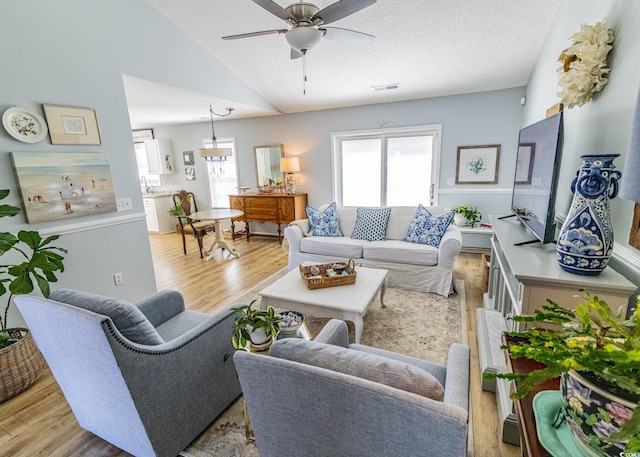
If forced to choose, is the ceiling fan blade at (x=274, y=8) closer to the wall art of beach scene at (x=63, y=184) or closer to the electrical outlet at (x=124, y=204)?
the wall art of beach scene at (x=63, y=184)

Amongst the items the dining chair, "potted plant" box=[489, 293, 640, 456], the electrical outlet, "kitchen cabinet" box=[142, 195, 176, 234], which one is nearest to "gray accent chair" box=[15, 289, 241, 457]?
"potted plant" box=[489, 293, 640, 456]

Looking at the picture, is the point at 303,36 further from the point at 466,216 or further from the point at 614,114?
the point at 466,216

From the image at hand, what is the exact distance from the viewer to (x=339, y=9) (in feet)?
6.46

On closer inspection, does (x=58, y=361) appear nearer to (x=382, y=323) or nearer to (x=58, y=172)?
(x=58, y=172)

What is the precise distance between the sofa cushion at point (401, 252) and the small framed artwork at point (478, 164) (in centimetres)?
187

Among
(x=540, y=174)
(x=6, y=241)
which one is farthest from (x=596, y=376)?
(x=6, y=241)

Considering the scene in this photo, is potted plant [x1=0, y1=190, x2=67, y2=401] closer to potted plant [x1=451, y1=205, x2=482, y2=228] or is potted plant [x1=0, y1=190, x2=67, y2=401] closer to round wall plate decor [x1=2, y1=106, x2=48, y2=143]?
round wall plate decor [x1=2, y1=106, x2=48, y2=143]

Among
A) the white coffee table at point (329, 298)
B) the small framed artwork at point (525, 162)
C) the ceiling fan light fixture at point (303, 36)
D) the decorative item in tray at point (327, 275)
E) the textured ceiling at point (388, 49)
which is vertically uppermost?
the textured ceiling at point (388, 49)

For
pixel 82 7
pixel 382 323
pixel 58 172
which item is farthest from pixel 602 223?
pixel 82 7

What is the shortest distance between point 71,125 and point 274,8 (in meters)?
1.95

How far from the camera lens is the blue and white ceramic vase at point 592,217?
118 centimetres

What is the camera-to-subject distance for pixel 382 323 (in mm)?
2637

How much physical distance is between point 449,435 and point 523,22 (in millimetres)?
3691

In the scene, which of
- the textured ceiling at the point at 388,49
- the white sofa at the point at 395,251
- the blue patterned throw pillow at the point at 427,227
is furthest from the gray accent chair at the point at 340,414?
the textured ceiling at the point at 388,49
